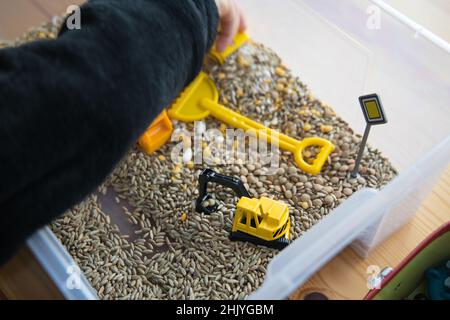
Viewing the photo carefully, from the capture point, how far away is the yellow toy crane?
0.84m

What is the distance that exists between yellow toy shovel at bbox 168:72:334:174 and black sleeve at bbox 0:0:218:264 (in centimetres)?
34

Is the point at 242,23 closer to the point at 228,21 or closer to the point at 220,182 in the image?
the point at 228,21

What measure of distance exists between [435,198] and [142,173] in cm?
49

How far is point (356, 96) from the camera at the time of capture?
1.02m

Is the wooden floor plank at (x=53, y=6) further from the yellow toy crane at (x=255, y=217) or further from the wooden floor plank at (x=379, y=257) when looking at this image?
the wooden floor plank at (x=379, y=257)

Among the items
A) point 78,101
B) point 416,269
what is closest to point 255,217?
point 416,269

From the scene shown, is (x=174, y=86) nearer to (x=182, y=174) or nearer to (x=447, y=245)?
(x=182, y=174)

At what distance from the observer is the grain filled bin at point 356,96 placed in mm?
665

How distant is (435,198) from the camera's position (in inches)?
36.5

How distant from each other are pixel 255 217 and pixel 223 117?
262 mm

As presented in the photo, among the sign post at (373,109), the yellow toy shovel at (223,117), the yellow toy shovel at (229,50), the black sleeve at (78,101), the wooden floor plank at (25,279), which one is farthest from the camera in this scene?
the yellow toy shovel at (229,50)

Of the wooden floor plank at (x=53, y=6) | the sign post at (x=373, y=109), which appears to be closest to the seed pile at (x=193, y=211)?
the sign post at (x=373, y=109)

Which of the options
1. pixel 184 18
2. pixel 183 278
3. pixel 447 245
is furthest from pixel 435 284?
pixel 184 18

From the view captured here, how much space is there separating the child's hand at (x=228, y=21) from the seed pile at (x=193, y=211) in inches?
4.1
